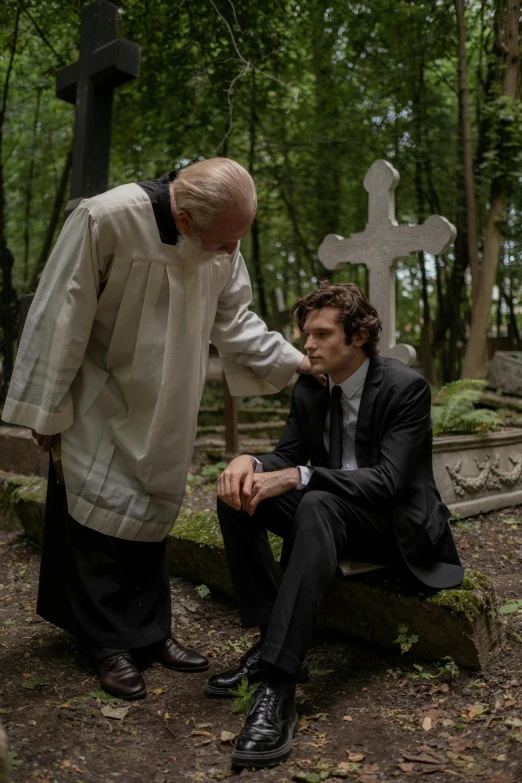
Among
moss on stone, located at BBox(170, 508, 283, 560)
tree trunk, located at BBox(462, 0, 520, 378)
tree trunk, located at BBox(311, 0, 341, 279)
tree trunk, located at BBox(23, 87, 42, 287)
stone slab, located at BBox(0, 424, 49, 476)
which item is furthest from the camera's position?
tree trunk, located at BBox(23, 87, 42, 287)

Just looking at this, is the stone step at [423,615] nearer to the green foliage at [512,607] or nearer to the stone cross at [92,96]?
the green foliage at [512,607]

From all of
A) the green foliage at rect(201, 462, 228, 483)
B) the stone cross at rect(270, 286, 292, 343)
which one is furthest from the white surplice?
the stone cross at rect(270, 286, 292, 343)

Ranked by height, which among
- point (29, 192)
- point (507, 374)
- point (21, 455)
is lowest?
point (21, 455)

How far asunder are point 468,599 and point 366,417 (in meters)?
0.79

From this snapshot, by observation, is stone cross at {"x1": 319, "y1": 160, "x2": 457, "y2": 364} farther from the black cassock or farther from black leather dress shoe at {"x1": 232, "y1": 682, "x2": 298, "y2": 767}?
black leather dress shoe at {"x1": 232, "y1": 682, "x2": 298, "y2": 767}

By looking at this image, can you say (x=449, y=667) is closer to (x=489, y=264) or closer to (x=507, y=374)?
(x=507, y=374)

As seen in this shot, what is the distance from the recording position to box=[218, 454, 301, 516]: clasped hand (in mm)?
2670

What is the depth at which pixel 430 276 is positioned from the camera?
44.2 ft

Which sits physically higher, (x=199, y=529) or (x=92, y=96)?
(x=92, y=96)

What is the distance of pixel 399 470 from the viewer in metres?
2.67

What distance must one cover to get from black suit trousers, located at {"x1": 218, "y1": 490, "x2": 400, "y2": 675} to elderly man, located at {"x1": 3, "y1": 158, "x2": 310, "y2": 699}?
0.45 meters

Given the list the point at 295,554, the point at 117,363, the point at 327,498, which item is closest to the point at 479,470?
the point at 327,498

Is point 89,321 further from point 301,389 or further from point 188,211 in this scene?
point 301,389

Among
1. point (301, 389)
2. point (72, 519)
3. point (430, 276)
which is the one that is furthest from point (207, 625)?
point (430, 276)
